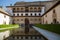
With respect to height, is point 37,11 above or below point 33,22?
above

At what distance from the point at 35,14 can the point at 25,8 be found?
16.7 feet

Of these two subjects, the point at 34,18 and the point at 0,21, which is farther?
the point at 34,18

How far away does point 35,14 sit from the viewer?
184 ft

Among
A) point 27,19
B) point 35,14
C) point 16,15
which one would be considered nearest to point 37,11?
point 35,14

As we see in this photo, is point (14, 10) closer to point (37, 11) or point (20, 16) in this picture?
point (20, 16)

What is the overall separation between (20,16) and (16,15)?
73.1 inches

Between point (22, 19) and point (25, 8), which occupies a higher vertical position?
point (25, 8)

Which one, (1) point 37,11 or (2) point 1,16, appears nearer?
(2) point 1,16

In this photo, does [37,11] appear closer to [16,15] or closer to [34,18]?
[34,18]

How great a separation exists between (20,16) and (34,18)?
565cm

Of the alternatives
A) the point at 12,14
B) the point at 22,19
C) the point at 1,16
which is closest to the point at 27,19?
the point at 22,19

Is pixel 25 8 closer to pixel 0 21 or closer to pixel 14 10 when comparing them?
pixel 14 10

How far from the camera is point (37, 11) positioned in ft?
187

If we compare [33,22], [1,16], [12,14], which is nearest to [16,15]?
[12,14]
